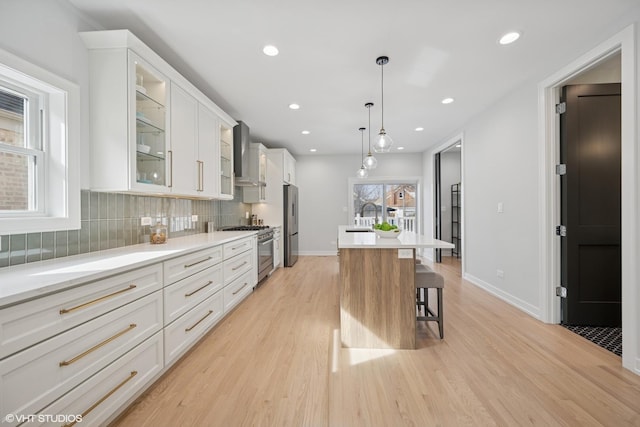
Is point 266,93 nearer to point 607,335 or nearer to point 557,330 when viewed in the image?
point 557,330

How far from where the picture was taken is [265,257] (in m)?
4.29

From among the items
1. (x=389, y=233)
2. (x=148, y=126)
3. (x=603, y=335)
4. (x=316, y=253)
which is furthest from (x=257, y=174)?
(x=603, y=335)

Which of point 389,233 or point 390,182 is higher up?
point 390,182

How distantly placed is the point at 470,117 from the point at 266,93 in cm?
308

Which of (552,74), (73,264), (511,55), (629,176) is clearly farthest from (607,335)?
(73,264)

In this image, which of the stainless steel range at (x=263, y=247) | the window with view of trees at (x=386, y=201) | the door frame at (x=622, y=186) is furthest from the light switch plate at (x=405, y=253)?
the window with view of trees at (x=386, y=201)

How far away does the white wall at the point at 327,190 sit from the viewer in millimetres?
6703

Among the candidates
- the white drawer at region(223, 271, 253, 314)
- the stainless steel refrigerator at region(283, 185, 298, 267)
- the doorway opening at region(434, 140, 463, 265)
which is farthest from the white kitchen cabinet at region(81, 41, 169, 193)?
the doorway opening at region(434, 140, 463, 265)

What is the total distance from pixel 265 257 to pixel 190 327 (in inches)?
86.1

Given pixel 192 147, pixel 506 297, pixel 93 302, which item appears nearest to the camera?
pixel 93 302

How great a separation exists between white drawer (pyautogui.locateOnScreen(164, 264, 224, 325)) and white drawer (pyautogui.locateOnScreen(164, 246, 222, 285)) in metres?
0.04

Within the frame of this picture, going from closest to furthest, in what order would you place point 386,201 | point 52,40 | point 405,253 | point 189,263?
1. point 52,40
2. point 189,263
3. point 405,253
4. point 386,201

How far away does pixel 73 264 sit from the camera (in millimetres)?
1511

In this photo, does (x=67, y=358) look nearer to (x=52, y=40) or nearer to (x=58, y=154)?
(x=58, y=154)
